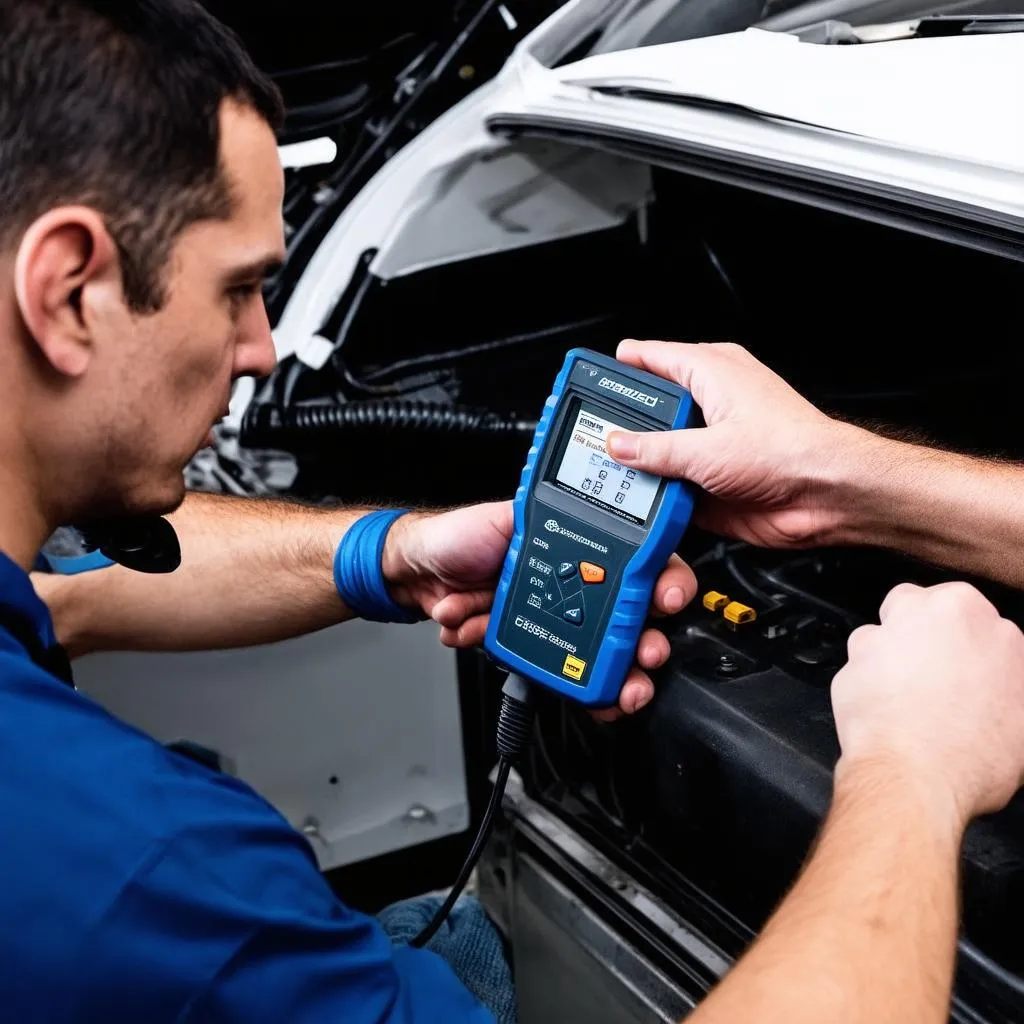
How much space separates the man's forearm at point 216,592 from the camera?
1048mm

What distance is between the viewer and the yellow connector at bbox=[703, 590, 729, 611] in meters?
0.89

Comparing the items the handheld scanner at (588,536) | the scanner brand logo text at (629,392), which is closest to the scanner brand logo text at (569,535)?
the handheld scanner at (588,536)

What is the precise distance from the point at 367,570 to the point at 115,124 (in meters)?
0.47

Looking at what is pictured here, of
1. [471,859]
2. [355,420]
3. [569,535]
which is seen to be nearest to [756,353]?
[355,420]

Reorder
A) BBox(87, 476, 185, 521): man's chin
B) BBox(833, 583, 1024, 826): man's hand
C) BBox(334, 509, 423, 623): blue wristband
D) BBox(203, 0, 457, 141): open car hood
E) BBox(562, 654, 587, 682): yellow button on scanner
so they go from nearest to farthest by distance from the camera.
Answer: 1. BBox(833, 583, 1024, 826): man's hand
2. BBox(87, 476, 185, 521): man's chin
3. BBox(562, 654, 587, 682): yellow button on scanner
4. BBox(334, 509, 423, 623): blue wristband
5. BBox(203, 0, 457, 141): open car hood

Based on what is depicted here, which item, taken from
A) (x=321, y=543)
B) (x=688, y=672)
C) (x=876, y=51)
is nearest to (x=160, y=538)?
(x=321, y=543)

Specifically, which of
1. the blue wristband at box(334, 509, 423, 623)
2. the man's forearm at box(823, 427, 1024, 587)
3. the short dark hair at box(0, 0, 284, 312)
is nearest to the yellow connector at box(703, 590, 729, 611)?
the man's forearm at box(823, 427, 1024, 587)

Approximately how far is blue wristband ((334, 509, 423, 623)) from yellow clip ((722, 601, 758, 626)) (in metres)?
0.28

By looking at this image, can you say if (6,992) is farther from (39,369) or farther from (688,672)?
(688,672)

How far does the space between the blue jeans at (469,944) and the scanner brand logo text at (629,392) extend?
46cm

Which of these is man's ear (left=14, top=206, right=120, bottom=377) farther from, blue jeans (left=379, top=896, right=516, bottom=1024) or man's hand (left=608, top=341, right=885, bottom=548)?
blue jeans (left=379, top=896, right=516, bottom=1024)

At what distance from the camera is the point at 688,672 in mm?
831

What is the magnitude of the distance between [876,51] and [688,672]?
1.73ft

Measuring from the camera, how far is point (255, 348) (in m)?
0.74
